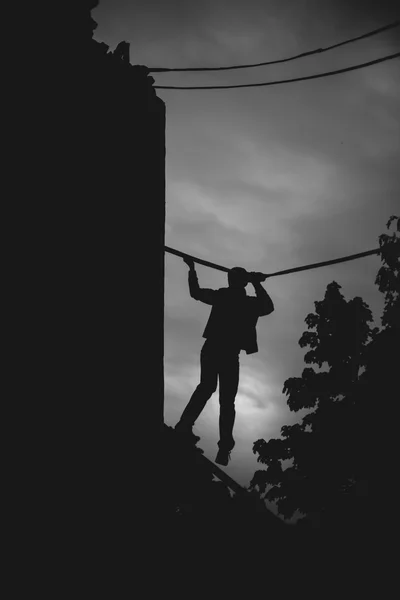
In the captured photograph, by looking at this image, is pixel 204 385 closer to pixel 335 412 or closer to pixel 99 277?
pixel 99 277

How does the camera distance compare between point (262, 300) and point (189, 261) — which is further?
point (189, 261)

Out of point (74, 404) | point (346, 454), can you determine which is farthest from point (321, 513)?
point (74, 404)

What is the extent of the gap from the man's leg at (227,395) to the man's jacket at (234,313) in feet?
0.84

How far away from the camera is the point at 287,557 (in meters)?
5.67

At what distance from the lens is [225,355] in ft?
23.9

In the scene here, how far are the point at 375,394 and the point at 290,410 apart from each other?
20.2 feet

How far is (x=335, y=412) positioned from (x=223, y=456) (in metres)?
14.5

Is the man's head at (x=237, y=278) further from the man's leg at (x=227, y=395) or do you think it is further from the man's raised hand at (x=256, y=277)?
the man's leg at (x=227, y=395)

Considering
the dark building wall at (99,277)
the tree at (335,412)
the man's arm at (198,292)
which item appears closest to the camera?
the dark building wall at (99,277)

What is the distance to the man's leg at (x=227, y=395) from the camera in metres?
7.26

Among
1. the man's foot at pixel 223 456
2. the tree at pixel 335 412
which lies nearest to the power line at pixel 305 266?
the man's foot at pixel 223 456

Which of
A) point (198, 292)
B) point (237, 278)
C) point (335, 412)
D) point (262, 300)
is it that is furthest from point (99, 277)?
point (335, 412)

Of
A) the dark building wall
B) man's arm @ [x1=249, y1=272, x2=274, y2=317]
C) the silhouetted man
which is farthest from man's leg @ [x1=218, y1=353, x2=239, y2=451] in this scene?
the dark building wall

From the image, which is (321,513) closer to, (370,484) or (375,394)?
(370,484)
